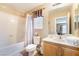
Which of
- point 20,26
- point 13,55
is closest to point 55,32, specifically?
point 20,26

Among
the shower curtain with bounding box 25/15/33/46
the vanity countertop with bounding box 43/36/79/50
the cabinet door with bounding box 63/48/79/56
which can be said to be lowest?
the cabinet door with bounding box 63/48/79/56

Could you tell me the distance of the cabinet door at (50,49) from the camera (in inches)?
53.9

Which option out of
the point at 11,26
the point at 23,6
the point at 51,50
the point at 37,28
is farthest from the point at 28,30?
the point at 51,50

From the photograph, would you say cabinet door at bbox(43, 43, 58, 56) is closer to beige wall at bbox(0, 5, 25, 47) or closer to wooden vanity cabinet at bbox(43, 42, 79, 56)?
wooden vanity cabinet at bbox(43, 42, 79, 56)

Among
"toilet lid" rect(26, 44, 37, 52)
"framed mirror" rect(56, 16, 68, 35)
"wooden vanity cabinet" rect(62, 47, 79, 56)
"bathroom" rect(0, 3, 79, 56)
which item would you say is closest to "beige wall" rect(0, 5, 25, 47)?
"bathroom" rect(0, 3, 79, 56)

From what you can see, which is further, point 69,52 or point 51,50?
point 51,50

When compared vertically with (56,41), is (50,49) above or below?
below

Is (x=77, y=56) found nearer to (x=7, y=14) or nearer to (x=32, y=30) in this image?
(x=32, y=30)

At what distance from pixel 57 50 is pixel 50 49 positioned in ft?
0.42

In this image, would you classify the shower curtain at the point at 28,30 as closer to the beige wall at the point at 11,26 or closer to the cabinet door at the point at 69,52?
the beige wall at the point at 11,26

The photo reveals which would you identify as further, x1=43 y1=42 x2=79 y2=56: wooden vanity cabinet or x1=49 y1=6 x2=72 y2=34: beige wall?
x1=49 y1=6 x2=72 y2=34: beige wall

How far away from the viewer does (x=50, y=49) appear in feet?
4.63

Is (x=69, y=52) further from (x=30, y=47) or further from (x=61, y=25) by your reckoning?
(x=30, y=47)

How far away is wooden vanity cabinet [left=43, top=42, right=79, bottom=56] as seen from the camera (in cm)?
124
